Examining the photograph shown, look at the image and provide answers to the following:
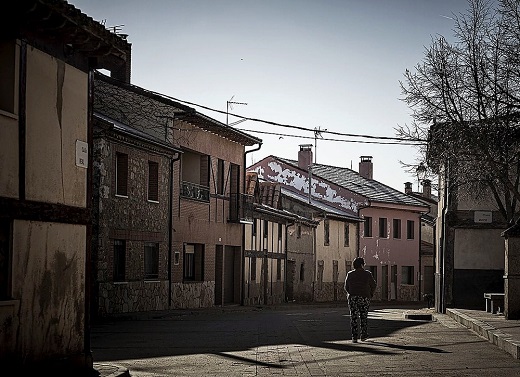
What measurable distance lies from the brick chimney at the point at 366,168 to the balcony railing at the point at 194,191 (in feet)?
129

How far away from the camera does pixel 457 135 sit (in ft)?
81.2

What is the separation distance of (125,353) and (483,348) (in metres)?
6.34

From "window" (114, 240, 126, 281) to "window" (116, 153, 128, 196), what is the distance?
1501mm

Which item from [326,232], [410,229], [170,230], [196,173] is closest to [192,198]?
[196,173]

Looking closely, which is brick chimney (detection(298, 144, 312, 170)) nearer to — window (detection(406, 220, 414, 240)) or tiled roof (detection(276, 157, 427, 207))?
tiled roof (detection(276, 157, 427, 207))

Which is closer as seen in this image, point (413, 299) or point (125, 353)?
point (125, 353)

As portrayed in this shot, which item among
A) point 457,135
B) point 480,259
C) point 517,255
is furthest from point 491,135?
point 480,259

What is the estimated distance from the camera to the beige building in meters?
11.0

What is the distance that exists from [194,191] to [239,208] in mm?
4357

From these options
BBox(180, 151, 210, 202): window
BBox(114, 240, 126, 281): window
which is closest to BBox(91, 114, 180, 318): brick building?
BBox(114, 240, 126, 281): window

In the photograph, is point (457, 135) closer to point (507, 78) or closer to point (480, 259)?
point (507, 78)

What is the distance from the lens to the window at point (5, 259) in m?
10.9

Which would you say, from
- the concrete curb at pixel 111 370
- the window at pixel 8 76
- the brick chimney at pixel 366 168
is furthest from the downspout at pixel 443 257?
the brick chimney at pixel 366 168

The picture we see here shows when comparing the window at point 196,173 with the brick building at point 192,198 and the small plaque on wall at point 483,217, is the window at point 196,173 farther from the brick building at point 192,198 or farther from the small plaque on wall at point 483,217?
the small plaque on wall at point 483,217
